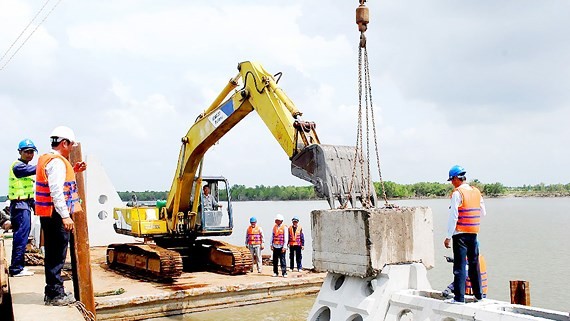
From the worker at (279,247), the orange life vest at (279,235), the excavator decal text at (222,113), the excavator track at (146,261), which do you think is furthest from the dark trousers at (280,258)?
the excavator decal text at (222,113)

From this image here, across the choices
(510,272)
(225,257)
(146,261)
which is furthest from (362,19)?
(510,272)

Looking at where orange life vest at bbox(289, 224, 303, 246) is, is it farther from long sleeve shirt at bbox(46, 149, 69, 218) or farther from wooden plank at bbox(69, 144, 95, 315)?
long sleeve shirt at bbox(46, 149, 69, 218)

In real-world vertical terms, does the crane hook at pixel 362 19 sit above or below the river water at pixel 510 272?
above

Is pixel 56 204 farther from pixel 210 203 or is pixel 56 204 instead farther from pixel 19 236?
pixel 210 203

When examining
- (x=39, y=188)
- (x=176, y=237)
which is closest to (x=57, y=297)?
(x=39, y=188)

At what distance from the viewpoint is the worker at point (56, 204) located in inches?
186

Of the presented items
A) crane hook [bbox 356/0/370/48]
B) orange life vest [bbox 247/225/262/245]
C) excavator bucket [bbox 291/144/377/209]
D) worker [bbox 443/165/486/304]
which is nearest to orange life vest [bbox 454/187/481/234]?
worker [bbox 443/165/486/304]

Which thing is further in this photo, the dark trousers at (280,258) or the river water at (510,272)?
the dark trousers at (280,258)

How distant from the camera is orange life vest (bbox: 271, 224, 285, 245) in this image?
1282 cm

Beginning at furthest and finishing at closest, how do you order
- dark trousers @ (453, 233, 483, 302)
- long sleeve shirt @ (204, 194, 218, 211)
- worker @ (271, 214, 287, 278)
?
long sleeve shirt @ (204, 194, 218, 211) < worker @ (271, 214, 287, 278) < dark trousers @ (453, 233, 483, 302)

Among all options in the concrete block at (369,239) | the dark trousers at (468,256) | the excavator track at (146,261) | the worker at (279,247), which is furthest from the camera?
the worker at (279,247)

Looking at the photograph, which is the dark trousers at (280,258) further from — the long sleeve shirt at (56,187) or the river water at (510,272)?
the long sleeve shirt at (56,187)

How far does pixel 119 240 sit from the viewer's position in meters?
19.7

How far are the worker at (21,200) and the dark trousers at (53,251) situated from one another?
1822mm
